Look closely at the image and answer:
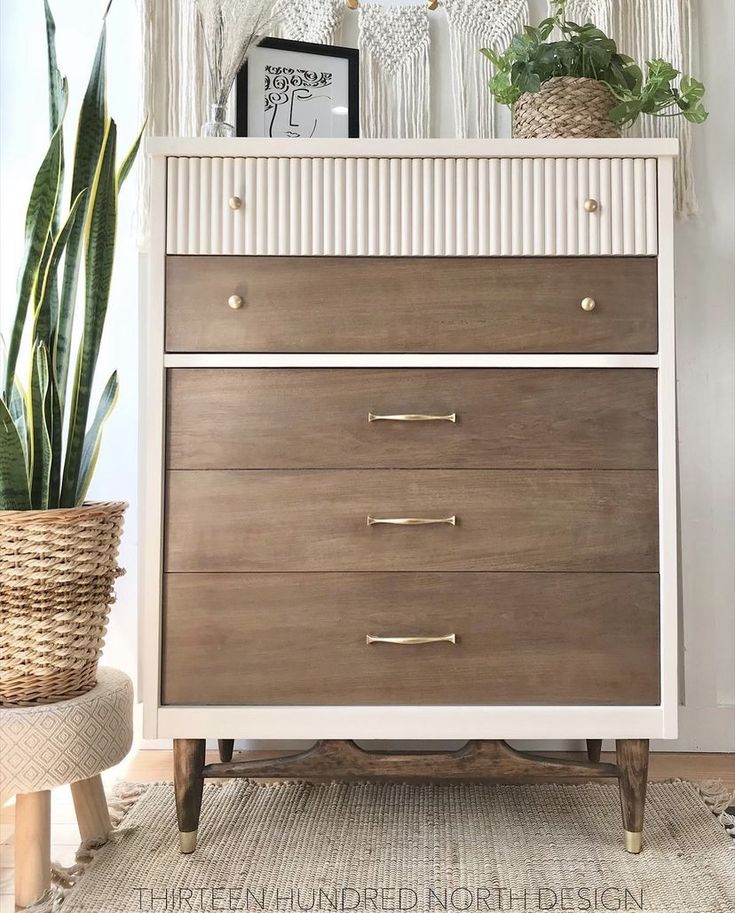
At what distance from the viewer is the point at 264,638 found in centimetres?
114

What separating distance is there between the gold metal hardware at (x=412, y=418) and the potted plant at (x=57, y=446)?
0.45 m

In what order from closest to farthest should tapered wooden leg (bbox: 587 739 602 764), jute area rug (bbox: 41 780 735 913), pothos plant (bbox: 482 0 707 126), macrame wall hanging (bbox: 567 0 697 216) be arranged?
jute area rug (bbox: 41 780 735 913) → pothos plant (bbox: 482 0 707 126) → tapered wooden leg (bbox: 587 739 602 764) → macrame wall hanging (bbox: 567 0 697 216)

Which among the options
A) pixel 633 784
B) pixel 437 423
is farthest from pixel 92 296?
pixel 633 784

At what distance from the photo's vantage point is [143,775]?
1484 mm

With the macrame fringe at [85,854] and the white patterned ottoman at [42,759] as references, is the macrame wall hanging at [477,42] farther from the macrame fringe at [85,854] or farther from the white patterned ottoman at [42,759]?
the macrame fringe at [85,854]

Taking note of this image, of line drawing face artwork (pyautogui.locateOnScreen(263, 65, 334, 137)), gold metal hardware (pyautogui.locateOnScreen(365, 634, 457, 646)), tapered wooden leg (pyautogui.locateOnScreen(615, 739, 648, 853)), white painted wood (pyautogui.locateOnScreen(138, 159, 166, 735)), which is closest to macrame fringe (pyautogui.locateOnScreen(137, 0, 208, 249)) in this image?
line drawing face artwork (pyautogui.locateOnScreen(263, 65, 334, 137))

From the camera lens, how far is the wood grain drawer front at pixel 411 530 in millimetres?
1144

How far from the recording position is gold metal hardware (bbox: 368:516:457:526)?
1139mm

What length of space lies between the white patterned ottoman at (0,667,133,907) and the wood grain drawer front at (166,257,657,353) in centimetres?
55

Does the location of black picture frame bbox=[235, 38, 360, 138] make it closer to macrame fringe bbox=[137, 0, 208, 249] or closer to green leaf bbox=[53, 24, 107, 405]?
macrame fringe bbox=[137, 0, 208, 249]

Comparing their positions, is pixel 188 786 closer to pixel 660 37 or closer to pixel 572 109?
pixel 572 109

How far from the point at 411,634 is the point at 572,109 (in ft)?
2.83

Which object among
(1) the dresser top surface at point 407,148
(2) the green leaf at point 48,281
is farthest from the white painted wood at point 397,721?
(1) the dresser top surface at point 407,148

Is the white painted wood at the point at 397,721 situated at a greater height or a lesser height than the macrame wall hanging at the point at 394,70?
lesser
